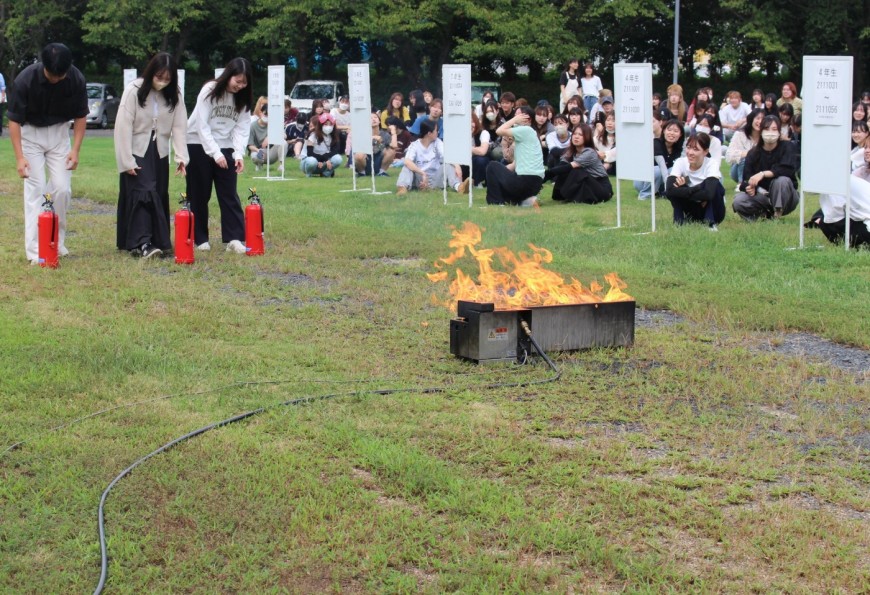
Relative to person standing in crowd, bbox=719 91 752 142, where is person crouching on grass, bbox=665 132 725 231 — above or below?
below

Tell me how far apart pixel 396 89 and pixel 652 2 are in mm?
11579

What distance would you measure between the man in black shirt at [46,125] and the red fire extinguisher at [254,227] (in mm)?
1662

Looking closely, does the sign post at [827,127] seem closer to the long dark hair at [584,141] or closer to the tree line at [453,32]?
the long dark hair at [584,141]

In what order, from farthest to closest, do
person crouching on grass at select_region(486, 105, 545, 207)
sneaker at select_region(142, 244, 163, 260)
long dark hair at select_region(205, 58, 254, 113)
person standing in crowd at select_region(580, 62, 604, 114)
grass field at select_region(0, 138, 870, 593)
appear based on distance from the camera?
person standing in crowd at select_region(580, 62, 604, 114)
person crouching on grass at select_region(486, 105, 545, 207)
long dark hair at select_region(205, 58, 254, 113)
sneaker at select_region(142, 244, 163, 260)
grass field at select_region(0, 138, 870, 593)

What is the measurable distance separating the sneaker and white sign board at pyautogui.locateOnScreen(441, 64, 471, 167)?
18.9ft

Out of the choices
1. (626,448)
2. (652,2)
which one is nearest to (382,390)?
(626,448)

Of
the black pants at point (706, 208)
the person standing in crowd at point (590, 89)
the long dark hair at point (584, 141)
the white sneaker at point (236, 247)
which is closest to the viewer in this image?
the white sneaker at point (236, 247)

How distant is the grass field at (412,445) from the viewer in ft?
13.3

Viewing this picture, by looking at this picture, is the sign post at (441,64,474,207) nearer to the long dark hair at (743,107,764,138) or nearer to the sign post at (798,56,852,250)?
the long dark hair at (743,107,764,138)

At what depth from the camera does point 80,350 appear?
710cm

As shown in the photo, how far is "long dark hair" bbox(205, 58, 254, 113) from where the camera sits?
1110 cm

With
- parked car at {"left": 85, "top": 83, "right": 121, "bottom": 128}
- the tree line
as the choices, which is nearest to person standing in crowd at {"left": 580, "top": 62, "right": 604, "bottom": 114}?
the tree line

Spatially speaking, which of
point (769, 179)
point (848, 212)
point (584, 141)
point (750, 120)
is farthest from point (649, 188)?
point (848, 212)

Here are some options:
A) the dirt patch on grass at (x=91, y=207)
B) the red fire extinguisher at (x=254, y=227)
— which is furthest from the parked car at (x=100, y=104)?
the red fire extinguisher at (x=254, y=227)
